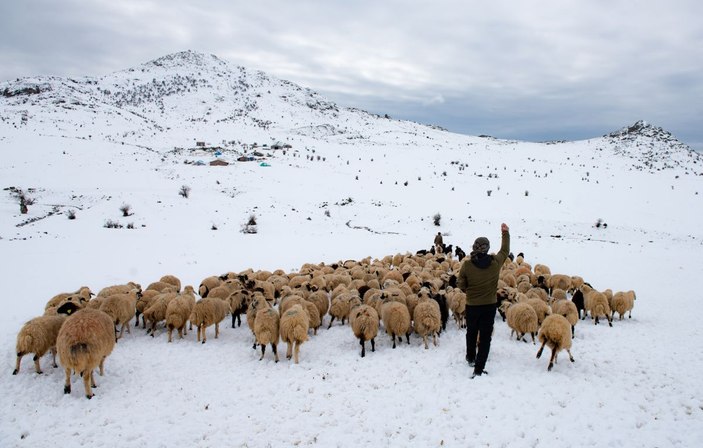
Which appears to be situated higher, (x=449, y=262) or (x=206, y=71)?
(x=206, y=71)

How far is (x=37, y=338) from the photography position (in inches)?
311

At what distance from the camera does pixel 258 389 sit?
26.0 feet

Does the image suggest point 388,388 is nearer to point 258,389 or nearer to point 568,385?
point 258,389

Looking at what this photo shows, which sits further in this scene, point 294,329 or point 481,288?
point 294,329

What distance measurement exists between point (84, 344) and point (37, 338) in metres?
1.71

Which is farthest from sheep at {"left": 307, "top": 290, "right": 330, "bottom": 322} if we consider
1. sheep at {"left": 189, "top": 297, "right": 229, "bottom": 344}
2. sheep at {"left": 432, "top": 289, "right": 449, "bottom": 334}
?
sheep at {"left": 432, "top": 289, "right": 449, "bottom": 334}

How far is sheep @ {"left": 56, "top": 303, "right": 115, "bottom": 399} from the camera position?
276 inches

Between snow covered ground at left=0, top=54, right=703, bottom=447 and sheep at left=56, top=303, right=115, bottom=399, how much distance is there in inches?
20.1

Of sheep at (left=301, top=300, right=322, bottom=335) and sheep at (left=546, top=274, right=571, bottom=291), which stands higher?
sheep at (left=546, top=274, right=571, bottom=291)

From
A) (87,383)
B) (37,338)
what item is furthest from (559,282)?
(37,338)

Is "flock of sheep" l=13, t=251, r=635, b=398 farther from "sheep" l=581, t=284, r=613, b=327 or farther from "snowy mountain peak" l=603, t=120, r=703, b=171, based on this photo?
"snowy mountain peak" l=603, t=120, r=703, b=171

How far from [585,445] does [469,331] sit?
9.49 ft

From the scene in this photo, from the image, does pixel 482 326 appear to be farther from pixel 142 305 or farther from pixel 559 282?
pixel 142 305

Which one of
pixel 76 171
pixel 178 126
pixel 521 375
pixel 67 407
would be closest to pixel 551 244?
pixel 521 375
